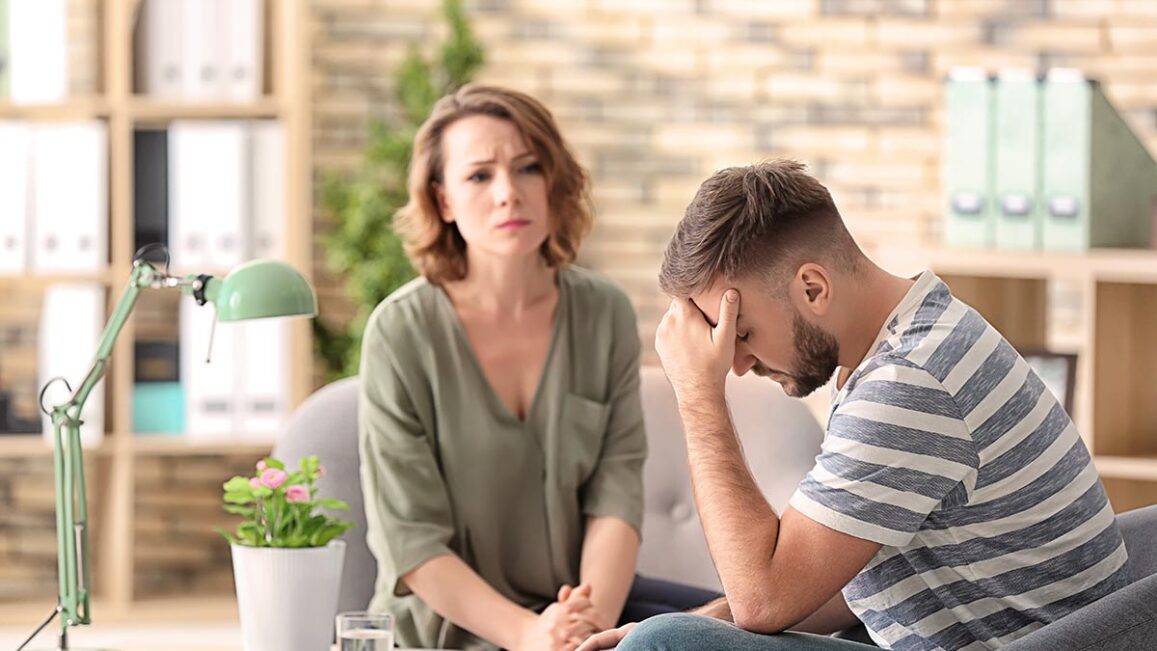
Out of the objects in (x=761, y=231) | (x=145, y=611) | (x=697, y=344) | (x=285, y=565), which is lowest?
(x=145, y=611)

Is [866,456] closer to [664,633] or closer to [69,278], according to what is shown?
[664,633]

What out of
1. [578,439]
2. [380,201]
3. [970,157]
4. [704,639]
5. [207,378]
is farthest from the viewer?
[380,201]

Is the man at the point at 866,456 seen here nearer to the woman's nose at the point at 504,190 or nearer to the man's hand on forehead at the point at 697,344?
the man's hand on forehead at the point at 697,344

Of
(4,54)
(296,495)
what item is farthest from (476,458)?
(4,54)

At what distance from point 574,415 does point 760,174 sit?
886 mm

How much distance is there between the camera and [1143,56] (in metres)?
4.15

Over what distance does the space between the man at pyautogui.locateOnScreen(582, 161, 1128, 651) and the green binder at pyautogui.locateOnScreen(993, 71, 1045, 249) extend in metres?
1.83

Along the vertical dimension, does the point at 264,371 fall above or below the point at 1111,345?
below

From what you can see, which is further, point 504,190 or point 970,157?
point 970,157

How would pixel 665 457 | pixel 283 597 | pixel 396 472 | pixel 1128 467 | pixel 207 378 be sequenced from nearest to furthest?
pixel 283 597 < pixel 396 472 < pixel 665 457 < pixel 1128 467 < pixel 207 378

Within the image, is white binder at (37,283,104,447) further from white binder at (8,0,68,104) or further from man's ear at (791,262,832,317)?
man's ear at (791,262,832,317)

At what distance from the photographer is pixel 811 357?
1.85 m

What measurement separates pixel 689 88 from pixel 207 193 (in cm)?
132

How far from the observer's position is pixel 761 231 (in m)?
1.82
